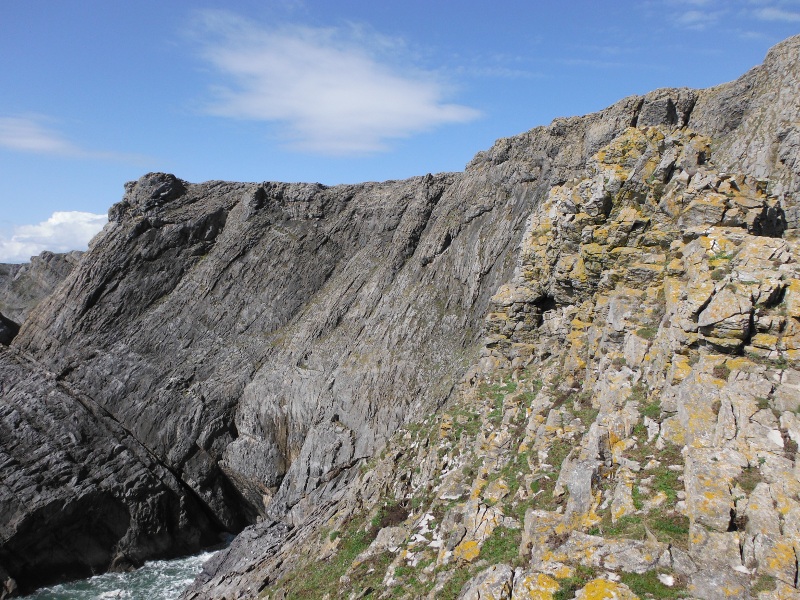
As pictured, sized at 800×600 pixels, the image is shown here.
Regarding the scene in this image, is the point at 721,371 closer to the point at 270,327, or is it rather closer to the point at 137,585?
the point at 137,585

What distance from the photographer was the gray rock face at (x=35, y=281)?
74713 mm

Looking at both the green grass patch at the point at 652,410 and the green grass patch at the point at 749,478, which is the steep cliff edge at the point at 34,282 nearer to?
the green grass patch at the point at 652,410

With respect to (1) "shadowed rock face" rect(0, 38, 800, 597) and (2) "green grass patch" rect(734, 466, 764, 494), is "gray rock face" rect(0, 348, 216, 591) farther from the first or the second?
(2) "green grass patch" rect(734, 466, 764, 494)

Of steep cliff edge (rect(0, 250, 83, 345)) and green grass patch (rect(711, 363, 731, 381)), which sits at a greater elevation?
steep cliff edge (rect(0, 250, 83, 345))

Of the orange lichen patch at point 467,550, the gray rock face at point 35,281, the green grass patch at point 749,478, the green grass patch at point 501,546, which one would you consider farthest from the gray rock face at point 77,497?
the green grass patch at point 749,478

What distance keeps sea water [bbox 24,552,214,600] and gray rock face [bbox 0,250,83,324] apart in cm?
4795

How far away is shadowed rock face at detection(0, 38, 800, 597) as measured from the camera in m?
41.1

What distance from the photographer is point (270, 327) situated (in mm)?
55156

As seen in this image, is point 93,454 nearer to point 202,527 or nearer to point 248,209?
point 202,527

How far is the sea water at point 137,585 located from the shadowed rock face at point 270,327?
1624 mm

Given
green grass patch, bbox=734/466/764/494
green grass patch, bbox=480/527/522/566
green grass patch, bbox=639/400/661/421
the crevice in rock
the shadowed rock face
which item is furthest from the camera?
the crevice in rock

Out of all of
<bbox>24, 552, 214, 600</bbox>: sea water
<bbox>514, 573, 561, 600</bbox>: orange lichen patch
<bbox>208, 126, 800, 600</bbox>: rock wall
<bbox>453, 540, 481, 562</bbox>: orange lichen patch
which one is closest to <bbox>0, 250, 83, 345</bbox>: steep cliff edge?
<bbox>24, 552, 214, 600</bbox>: sea water

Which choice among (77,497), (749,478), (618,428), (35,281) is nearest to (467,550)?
(618,428)

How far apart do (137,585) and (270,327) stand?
25.9 m
